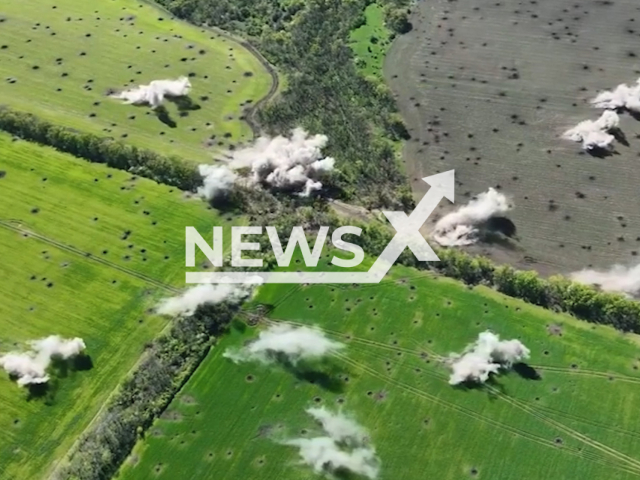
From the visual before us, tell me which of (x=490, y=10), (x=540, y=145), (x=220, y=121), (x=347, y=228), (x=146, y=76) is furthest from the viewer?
(x=490, y=10)

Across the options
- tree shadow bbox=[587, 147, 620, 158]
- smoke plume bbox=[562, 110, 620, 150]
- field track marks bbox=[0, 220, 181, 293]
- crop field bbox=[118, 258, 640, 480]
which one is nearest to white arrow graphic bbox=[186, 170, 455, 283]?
crop field bbox=[118, 258, 640, 480]

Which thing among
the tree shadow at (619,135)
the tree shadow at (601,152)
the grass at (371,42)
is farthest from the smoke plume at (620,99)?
the grass at (371,42)

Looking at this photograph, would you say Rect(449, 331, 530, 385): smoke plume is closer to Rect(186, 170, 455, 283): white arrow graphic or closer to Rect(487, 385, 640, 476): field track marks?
Rect(487, 385, 640, 476): field track marks

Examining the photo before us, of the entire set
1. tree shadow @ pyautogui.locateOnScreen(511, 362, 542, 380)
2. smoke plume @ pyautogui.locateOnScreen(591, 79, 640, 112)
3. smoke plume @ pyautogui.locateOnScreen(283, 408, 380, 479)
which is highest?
smoke plume @ pyautogui.locateOnScreen(591, 79, 640, 112)

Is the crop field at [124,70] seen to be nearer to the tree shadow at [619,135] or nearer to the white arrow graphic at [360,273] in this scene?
the white arrow graphic at [360,273]

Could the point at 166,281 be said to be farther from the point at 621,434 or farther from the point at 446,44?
the point at 446,44

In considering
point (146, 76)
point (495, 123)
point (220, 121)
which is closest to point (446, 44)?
point (495, 123)

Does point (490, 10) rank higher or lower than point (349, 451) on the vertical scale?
higher
